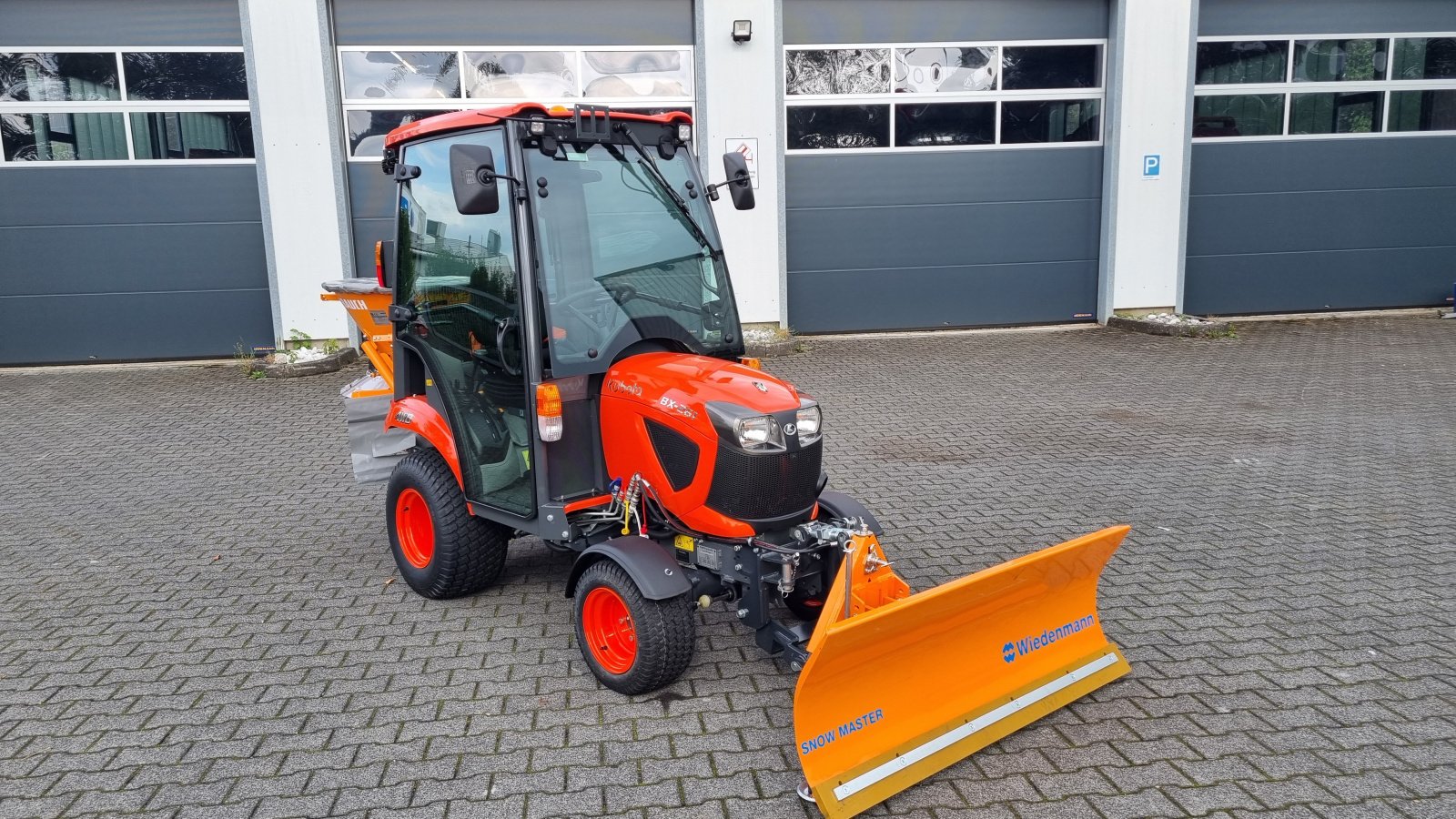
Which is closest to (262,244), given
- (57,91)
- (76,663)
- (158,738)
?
(57,91)

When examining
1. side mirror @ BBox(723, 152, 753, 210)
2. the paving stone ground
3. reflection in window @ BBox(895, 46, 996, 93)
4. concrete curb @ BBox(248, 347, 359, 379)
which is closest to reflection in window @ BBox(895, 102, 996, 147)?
reflection in window @ BBox(895, 46, 996, 93)

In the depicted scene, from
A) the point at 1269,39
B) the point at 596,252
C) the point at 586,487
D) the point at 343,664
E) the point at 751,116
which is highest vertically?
the point at 1269,39

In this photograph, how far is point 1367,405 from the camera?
8344mm

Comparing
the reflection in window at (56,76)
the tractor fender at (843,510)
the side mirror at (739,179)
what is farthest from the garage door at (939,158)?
the tractor fender at (843,510)

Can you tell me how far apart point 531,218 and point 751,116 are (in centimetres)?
759

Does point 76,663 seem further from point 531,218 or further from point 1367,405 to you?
point 1367,405

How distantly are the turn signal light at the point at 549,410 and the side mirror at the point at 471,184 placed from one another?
27.5 inches

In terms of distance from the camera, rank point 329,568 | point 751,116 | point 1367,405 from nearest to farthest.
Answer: point 329,568, point 1367,405, point 751,116

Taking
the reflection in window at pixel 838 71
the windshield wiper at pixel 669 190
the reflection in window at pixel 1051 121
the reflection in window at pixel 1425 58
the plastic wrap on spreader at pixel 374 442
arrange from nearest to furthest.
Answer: the windshield wiper at pixel 669 190, the plastic wrap on spreader at pixel 374 442, the reflection in window at pixel 838 71, the reflection in window at pixel 1051 121, the reflection in window at pixel 1425 58

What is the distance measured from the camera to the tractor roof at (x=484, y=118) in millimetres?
3895

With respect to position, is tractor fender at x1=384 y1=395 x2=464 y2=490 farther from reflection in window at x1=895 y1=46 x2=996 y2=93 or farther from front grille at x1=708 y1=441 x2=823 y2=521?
reflection in window at x1=895 y1=46 x2=996 y2=93

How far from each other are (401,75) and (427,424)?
725 centimetres

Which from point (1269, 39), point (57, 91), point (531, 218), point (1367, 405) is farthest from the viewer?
point (1269, 39)

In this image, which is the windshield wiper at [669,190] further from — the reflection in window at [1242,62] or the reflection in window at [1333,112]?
the reflection in window at [1333,112]
